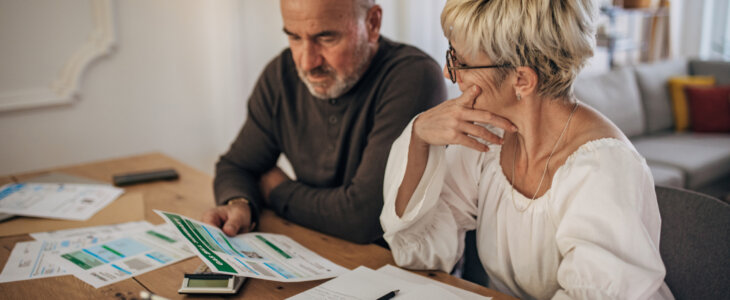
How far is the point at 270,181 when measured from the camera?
175cm

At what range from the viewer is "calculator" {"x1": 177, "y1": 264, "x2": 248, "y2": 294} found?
1118 mm

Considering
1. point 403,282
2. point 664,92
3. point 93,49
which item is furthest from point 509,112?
point 664,92

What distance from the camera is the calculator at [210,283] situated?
1.12 m

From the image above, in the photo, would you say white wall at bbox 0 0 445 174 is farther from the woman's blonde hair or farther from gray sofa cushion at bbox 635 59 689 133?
gray sofa cushion at bbox 635 59 689 133

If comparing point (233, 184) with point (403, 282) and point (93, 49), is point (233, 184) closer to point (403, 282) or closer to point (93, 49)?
point (403, 282)

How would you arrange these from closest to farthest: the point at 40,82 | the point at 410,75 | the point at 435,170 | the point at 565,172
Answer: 1. the point at 565,172
2. the point at 435,170
3. the point at 410,75
4. the point at 40,82

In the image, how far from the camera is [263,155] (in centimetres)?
183

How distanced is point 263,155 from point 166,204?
1.06 ft

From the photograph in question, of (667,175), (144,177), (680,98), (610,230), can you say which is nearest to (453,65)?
(610,230)

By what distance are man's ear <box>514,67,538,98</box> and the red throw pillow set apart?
3.57 m

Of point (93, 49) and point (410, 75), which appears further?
point (93, 49)

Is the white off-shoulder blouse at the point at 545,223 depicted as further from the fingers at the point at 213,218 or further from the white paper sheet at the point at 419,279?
the fingers at the point at 213,218

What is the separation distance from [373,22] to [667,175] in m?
2.35

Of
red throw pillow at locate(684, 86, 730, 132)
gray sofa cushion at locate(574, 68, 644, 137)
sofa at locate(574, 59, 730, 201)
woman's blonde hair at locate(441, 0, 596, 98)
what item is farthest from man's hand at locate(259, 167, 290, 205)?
red throw pillow at locate(684, 86, 730, 132)
